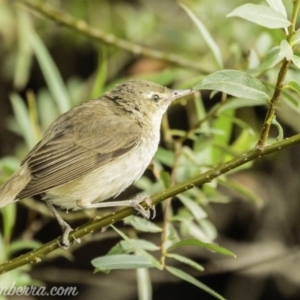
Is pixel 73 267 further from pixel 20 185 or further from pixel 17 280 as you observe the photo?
pixel 20 185

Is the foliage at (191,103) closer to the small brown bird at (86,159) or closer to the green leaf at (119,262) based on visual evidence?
the green leaf at (119,262)

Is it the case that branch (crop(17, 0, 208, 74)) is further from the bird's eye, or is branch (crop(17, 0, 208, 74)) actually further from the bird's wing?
the bird's wing

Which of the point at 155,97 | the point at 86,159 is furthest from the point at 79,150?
the point at 155,97

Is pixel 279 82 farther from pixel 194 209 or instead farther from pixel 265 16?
pixel 194 209

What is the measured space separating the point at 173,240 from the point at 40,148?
90 centimetres

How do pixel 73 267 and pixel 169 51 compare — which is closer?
pixel 169 51

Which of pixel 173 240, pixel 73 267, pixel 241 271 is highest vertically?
pixel 173 240

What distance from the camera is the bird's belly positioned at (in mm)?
3799

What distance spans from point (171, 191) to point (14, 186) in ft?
3.78

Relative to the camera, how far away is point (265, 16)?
7.98 feet

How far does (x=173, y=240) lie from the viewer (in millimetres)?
3654

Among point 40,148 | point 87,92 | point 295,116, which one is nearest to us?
point 40,148

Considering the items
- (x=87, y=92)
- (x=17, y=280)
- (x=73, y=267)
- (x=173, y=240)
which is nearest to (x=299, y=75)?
(x=173, y=240)

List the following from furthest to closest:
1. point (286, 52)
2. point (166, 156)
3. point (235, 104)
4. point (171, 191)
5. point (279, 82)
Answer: point (166, 156)
point (235, 104)
point (171, 191)
point (279, 82)
point (286, 52)
